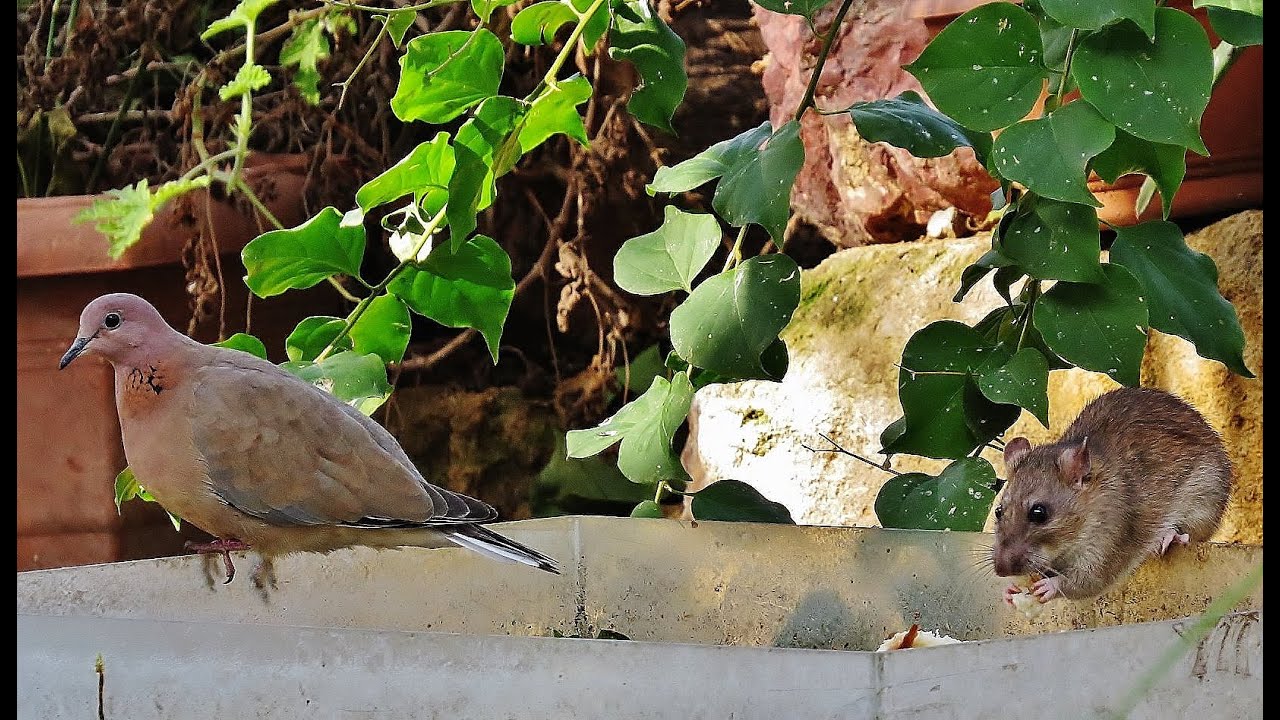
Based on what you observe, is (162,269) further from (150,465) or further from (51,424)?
(150,465)

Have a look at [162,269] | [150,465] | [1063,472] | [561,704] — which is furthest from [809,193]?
[561,704]

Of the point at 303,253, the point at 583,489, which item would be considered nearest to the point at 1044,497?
the point at 303,253

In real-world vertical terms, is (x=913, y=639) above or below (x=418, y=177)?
below

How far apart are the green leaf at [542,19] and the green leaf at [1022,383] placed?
1.87 feet

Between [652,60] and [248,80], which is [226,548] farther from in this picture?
[248,80]

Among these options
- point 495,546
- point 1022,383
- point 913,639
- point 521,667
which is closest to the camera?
point 521,667

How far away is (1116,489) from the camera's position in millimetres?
1433

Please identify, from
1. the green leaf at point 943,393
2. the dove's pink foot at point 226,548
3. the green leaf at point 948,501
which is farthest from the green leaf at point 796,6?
the dove's pink foot at point 226,548

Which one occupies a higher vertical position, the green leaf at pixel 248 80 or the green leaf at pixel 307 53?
the green leaf at pixel 248 80

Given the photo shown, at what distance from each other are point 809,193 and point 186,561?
138 cm

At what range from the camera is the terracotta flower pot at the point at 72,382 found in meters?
2.27

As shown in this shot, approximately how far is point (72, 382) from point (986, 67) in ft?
5.75

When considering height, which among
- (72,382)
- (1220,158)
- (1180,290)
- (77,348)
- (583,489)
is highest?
(77,348)

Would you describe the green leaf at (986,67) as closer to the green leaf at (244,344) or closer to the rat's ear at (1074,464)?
the rat's ear at (1074,464)
